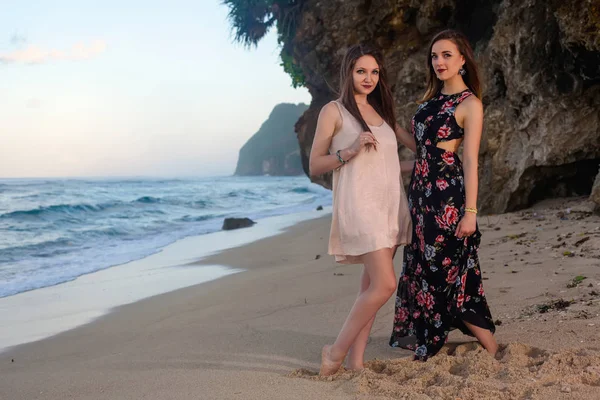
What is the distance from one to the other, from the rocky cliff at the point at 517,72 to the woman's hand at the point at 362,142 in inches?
170

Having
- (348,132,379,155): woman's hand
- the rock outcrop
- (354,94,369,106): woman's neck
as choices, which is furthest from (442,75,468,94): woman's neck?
the rock outcrop

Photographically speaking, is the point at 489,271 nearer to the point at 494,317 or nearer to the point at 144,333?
the point at 494,317

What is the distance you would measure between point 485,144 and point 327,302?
16.0ft

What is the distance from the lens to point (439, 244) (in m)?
3.24

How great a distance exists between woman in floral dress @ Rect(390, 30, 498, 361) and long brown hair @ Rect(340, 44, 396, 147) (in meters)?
0.19

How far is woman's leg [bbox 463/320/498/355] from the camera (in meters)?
3.33

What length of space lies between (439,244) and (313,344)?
125 centimetres

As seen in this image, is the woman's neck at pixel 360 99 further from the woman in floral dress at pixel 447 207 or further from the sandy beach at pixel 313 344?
the sandy beach at pixel 313 344

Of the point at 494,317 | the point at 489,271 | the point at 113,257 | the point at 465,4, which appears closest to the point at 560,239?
the point at 489,271

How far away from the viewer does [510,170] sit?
851 centimetres

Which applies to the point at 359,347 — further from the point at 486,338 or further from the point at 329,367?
the point at 486,338

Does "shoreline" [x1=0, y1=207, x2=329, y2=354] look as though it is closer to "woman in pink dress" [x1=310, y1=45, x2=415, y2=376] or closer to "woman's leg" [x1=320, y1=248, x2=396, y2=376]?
"woman's leg" [x1=320, y1=248, x2=396, y2=376]

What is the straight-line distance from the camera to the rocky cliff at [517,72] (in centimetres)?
715

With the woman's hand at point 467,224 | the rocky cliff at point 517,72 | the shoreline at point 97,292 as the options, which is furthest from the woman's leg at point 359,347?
the rocky cliff at point 517,72
